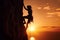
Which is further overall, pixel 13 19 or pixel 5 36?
pixel 13 19

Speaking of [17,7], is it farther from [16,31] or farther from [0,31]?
[0,31]

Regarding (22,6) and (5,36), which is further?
(22,6)

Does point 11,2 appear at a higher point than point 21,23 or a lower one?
higher

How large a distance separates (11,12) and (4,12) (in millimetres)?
506

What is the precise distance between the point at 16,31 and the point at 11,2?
1.68 meters

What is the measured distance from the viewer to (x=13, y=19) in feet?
42.5

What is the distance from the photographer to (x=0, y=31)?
39.3ft

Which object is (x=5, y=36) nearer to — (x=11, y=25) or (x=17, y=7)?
(x=11, y=25)

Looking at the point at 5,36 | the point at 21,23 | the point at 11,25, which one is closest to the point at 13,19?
the point at 11,25

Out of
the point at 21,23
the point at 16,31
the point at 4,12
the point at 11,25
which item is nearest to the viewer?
the point at 4,12

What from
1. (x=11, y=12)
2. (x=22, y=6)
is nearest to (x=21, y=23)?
(x=22, y=6)

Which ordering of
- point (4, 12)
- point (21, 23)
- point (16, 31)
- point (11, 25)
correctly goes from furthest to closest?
1. point (21, 23)
2. point (16, 31)
3. point (11, 25)
4. point (4, 12)

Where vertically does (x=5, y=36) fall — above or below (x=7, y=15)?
below

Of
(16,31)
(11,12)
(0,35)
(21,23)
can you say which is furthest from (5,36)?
(21,23)
